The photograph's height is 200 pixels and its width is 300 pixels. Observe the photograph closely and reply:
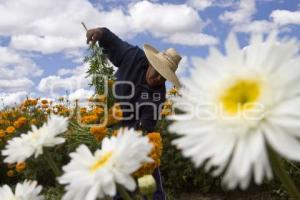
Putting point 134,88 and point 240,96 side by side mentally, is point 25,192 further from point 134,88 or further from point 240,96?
point 134,88

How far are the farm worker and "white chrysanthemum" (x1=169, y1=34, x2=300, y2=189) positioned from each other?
3.28m

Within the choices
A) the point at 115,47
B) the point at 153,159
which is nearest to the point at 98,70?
the point at 115,47

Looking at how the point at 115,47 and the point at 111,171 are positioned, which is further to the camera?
the point at 115,47

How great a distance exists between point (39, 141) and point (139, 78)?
3.45m

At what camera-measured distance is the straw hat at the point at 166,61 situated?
434cm

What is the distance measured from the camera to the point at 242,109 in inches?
38.9

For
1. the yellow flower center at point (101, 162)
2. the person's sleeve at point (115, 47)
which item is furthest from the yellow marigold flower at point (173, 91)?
the yellow flower center at point (101, 162)

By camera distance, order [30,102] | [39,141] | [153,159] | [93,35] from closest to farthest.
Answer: [39,141] → [153,159] → [93,35] → [30,102]

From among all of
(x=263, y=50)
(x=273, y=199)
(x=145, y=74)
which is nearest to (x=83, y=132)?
(x=145, y=74)

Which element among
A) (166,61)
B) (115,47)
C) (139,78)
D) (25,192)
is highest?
(115,47)

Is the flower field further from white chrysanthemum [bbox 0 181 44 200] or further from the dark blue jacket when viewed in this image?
the dark blue jacket

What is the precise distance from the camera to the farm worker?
455 cm

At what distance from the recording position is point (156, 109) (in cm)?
477

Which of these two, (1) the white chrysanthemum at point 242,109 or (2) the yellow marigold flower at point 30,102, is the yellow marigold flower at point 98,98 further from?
(1) the white chrysanthemum at point 242,109
